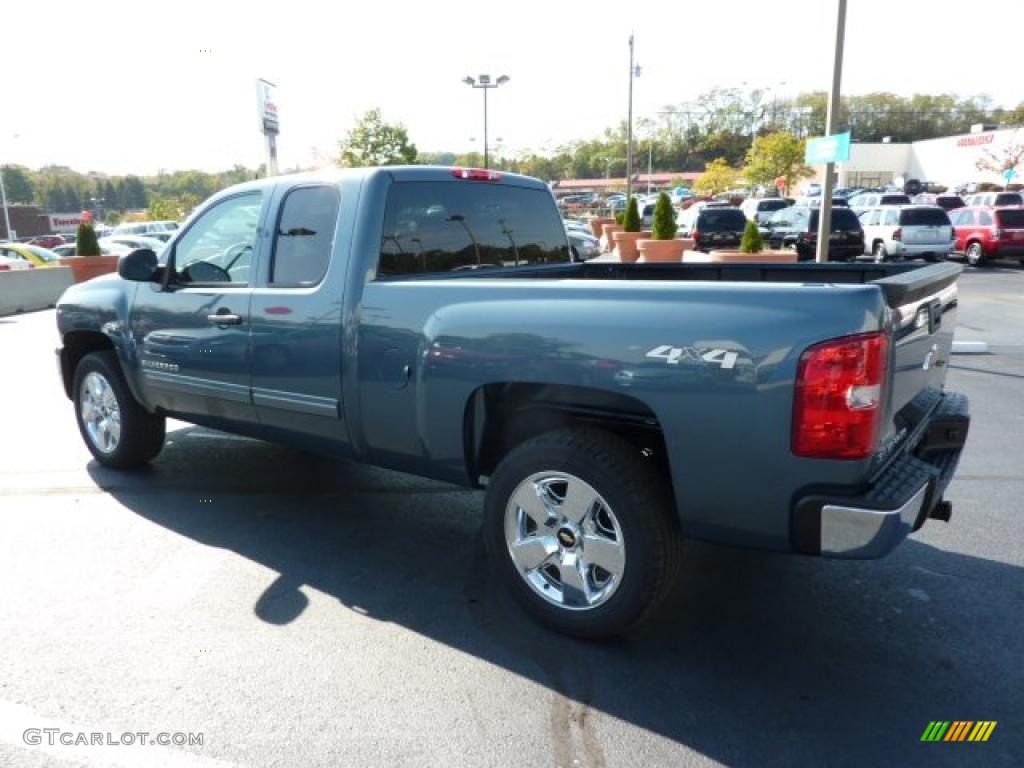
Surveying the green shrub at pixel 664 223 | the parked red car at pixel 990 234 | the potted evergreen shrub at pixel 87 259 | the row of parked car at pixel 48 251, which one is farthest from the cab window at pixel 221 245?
the parked red car at pixel 990 234

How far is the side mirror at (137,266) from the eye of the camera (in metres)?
4.71

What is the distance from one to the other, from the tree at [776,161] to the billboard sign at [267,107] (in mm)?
55911

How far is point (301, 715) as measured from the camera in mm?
2836

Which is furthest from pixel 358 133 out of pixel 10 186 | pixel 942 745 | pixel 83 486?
pixel 10 186

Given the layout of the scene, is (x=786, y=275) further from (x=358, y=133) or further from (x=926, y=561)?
(x=358, y=133)

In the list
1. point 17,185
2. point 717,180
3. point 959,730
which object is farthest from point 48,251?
point 17,185

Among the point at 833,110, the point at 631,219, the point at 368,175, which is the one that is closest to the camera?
the point at 368,175

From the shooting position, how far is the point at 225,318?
4.34m

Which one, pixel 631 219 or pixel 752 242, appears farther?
pixel 631 219

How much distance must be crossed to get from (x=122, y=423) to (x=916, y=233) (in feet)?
65.8

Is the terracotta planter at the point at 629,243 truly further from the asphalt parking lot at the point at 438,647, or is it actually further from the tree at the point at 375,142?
the tree at the point at 375,142

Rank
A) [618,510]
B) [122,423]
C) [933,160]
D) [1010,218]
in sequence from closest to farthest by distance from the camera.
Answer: [618,510], [122,423], [1010,218], [933,160]

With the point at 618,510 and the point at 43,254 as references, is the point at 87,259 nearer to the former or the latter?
the point at 43,254

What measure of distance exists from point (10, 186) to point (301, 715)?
500ft
